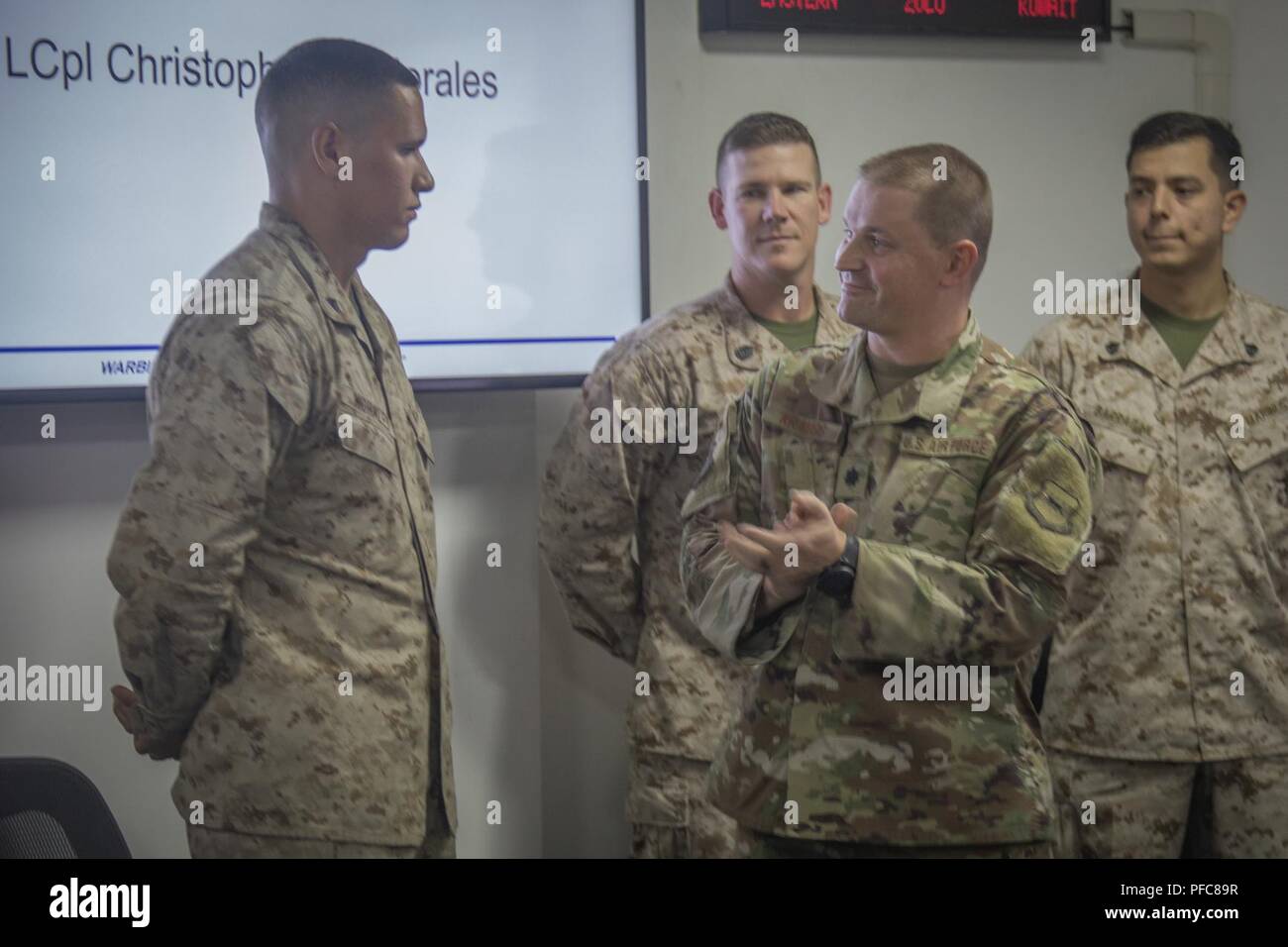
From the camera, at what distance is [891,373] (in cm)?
205

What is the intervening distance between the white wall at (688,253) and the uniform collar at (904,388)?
2.65ft

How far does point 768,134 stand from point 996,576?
1.15 metres

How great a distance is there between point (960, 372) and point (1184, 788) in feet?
3.49

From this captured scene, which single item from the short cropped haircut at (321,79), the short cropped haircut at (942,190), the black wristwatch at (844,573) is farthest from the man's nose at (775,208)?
the black wristwatch at (844,573)

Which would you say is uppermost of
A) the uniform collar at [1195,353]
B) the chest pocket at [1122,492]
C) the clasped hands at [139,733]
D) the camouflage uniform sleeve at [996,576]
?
the uniform collar at [1195,353]

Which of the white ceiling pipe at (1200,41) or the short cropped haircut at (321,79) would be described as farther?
the white ceiling pipe at (1200,41)

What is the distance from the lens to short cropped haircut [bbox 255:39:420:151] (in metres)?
2.42

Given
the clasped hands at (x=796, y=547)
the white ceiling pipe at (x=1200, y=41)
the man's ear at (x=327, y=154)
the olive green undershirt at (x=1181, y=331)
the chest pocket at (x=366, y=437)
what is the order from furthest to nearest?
the white ceiling pipe at (x=1200, y=41), the olive green undershirt at (x=1181, y=331), the man's ear at (x=327, y=154), the chest pocket at (x=366, y=437), the clasped hands at (x=796, y=547)

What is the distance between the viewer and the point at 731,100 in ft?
9.18

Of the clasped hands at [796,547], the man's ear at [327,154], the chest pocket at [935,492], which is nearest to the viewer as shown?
the clasped hands at [796,547]

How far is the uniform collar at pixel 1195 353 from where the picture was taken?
257 cm

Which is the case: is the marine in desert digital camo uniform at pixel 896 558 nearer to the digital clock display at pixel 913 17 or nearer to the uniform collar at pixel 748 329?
the uniform collar at pixel 748 329
